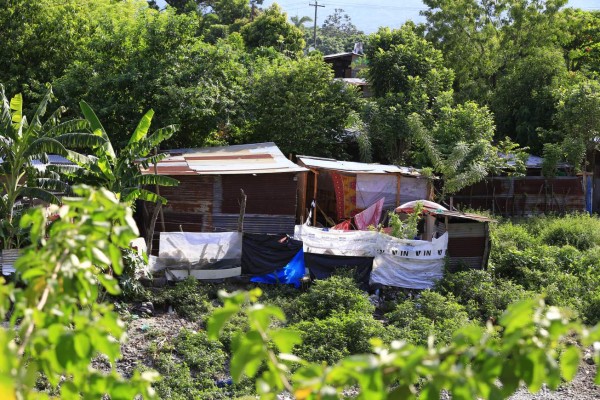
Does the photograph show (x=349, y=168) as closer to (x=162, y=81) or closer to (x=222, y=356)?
(x=162, y=81)

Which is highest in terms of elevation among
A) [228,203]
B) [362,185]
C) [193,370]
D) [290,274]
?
[362,185]

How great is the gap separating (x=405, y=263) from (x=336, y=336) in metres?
3.43

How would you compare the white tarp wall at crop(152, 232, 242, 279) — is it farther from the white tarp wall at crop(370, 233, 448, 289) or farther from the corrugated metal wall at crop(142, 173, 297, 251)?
the white tarp wall at crop(370, 233, 448, 289)

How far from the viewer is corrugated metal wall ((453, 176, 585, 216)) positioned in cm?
2138

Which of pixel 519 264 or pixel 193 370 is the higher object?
pixel 519 264

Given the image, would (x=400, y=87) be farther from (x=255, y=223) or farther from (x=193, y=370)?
(x=193, y=370)

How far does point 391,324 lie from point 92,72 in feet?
35.9

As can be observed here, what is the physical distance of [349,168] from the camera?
60.1ft

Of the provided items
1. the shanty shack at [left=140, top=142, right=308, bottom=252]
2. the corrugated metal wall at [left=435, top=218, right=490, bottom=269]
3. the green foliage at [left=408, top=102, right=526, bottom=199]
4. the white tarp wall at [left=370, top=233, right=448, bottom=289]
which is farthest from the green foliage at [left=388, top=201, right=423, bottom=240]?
the green foliage at [left=408, top=102, right=526, bottom=199]

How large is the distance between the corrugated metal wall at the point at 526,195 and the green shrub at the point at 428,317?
810 cm

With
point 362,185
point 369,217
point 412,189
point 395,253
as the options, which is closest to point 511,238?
point 412,189

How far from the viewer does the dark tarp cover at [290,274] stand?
48.0ft

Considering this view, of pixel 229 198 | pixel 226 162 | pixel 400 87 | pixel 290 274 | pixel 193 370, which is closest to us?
pixel 193 370

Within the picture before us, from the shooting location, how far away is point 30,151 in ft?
42.4
